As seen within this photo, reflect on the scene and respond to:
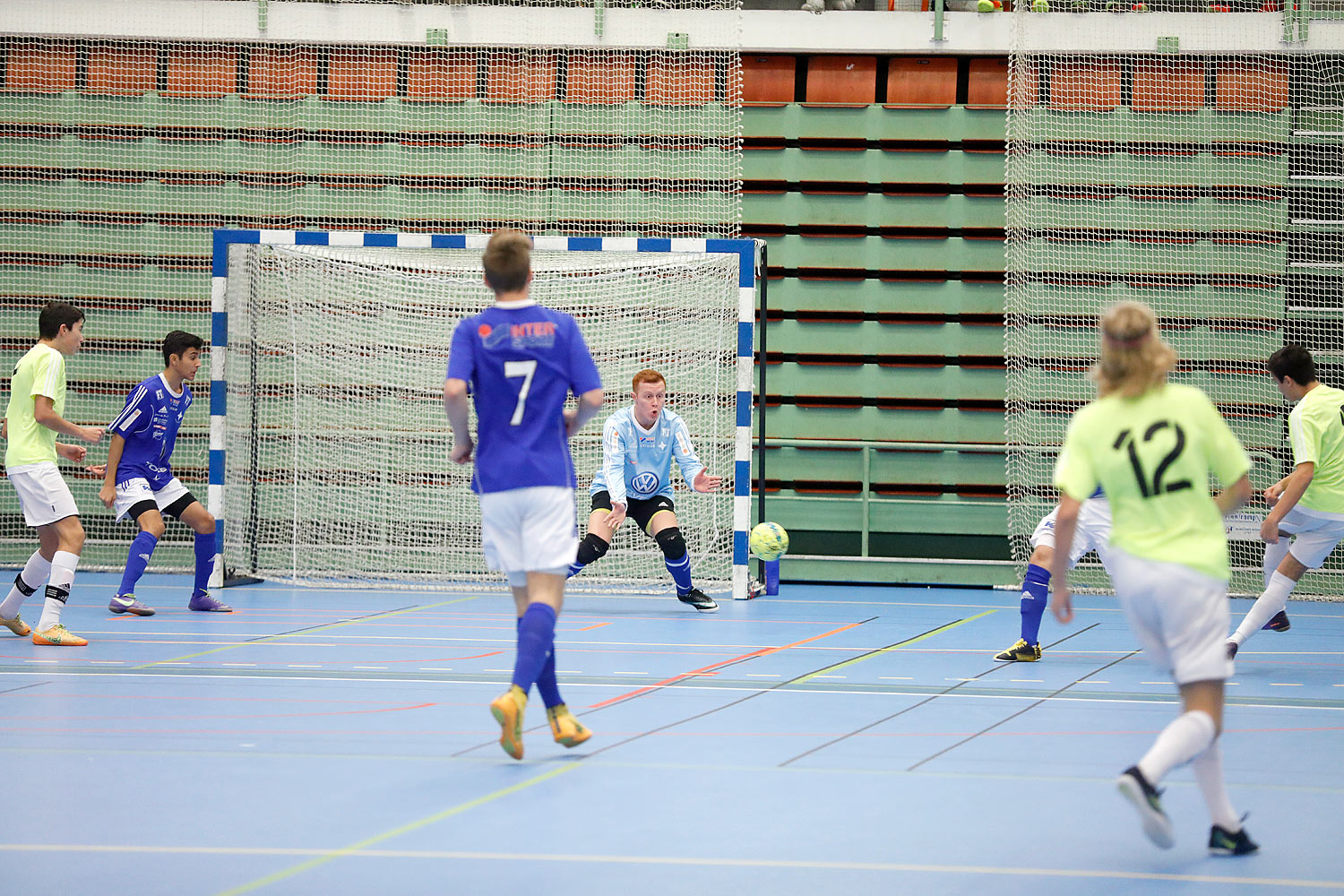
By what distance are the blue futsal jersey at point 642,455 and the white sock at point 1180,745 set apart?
248 inches

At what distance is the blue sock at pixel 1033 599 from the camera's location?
7469 mm

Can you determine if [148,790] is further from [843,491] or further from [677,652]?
[843,491]

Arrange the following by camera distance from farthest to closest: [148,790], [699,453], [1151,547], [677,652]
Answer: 1. [699,453]
2. [677,652]
3. [148,790]
4. [1151,547]

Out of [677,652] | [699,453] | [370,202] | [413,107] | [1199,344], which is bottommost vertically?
[677,652]

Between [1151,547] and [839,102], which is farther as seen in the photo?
[839,102]

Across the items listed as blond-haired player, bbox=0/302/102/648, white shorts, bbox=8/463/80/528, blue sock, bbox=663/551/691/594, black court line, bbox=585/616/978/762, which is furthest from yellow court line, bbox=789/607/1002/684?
white shorts, bbox=8/463/80/528

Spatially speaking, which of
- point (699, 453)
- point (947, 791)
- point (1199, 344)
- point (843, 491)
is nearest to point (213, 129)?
point (699, 453)

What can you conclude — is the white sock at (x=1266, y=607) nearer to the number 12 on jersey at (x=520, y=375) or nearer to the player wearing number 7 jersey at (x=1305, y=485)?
the player wearing number 7 jersey at (x=1305, y=485)

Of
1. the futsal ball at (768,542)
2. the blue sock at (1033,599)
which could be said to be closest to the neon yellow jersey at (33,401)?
the futsal ball at (768,542)

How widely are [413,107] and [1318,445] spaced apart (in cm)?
912

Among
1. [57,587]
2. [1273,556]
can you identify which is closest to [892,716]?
[1273,556]

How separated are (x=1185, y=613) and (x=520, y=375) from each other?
2.42 m

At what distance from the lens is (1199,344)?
40.6 feet

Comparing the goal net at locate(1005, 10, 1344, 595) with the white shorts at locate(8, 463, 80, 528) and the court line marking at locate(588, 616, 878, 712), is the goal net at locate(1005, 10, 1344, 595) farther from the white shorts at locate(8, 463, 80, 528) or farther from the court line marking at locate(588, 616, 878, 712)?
the white shorts at locate(8, 463, 80, 528)
